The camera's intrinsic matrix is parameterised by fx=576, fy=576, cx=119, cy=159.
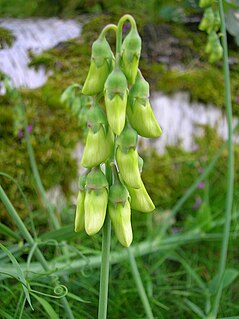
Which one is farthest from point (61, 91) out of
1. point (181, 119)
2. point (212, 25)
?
point (212, 25)

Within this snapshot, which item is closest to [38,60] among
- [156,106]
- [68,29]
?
[68,29]

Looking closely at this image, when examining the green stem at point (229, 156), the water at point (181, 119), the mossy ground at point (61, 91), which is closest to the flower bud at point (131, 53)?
the green stem at point (229, 156)

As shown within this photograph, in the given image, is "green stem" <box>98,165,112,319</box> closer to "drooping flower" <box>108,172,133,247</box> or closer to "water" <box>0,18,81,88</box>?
"drooping flower" <box>108,172,133,247</box>

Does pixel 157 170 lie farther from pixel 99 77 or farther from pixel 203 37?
pixel 99 77

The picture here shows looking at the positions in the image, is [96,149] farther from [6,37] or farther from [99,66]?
[6,37]

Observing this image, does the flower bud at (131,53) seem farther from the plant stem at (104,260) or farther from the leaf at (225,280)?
the leaf at (225,280)
